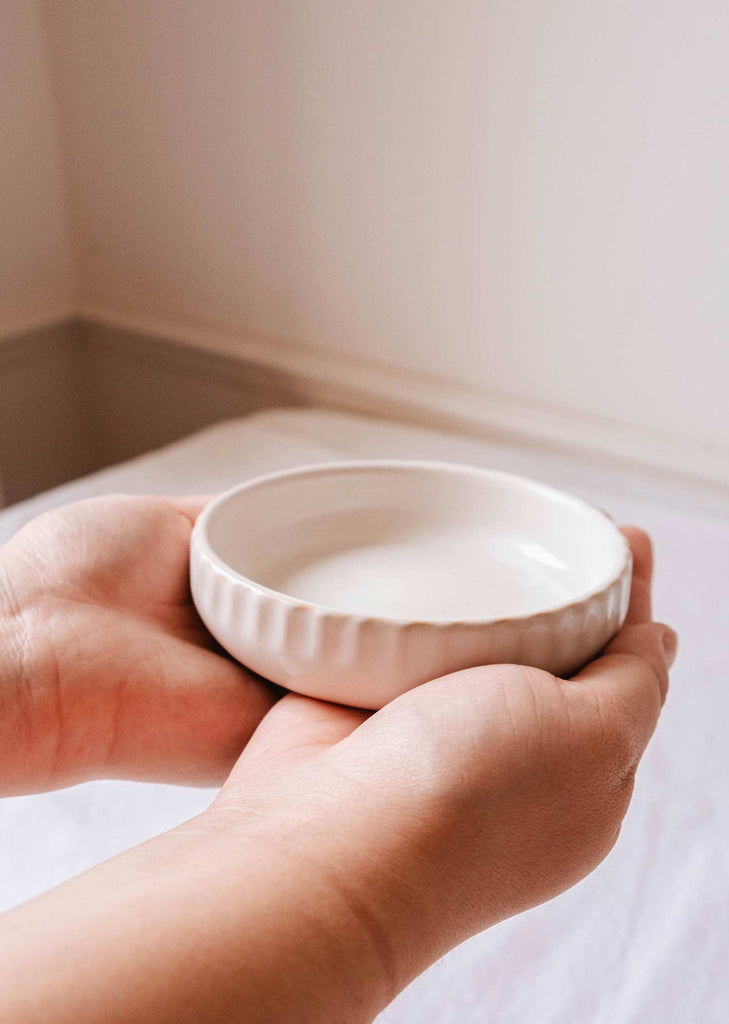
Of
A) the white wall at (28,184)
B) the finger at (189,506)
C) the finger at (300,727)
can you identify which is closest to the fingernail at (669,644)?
the finger at (300,727)

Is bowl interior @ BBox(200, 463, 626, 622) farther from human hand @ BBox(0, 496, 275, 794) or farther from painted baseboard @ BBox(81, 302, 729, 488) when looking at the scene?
painted baseboard @ BBox(81, 302, 729, 488)

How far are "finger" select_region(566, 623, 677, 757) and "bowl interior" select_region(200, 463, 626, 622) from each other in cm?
3

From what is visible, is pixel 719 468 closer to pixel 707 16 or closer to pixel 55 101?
pixel 707 16

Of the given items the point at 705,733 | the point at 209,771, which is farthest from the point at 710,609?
the point at 209,771

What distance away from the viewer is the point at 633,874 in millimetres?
471

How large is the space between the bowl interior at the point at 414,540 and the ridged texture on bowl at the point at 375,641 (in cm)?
3

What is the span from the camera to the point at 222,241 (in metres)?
1.08

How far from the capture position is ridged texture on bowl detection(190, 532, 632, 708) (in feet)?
1.28

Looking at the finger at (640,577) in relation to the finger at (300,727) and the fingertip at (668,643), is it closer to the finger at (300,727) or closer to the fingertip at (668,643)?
the fingertip at (668,643)

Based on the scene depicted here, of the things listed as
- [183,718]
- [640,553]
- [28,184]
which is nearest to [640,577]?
[640,553]

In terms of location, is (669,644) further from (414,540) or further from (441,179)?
(441,179)

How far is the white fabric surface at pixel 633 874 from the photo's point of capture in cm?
41

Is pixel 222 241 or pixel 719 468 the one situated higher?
pixel 222 241

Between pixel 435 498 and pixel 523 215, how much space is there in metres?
0.40
